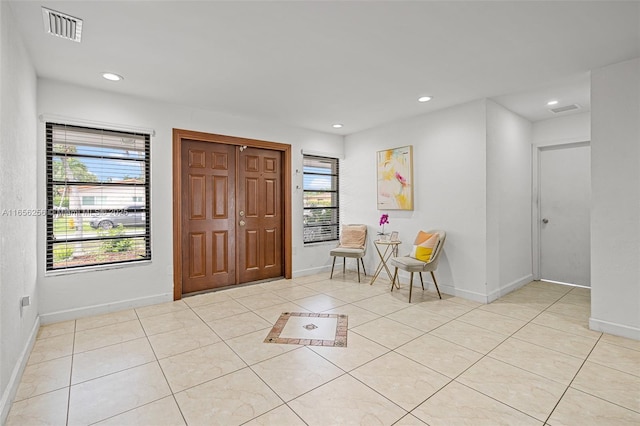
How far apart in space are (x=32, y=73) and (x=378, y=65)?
10.3 ft

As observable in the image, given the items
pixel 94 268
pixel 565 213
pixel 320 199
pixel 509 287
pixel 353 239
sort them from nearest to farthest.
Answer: pixel 94 268 < pixel 509 287 < pixel 565 213 < pixel 353 239 < pixel 320 199

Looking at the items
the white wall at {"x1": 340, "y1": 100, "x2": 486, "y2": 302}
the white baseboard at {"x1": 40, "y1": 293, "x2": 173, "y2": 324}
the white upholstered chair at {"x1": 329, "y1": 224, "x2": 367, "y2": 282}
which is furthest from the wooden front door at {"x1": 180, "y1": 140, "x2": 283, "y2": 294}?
the white wall at {"x1": 340, "y1": 100, "x2": 486, "y2": 302}

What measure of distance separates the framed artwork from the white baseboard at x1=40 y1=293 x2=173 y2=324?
3337 millimetres

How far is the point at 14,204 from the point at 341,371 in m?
2.58

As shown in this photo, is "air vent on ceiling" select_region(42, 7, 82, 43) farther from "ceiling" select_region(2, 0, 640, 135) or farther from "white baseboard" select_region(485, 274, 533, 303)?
"white baseboard" select_region(485, 274, 533, 303)

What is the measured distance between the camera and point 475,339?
2.80 metres

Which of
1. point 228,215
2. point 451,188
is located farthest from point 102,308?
point 451,188

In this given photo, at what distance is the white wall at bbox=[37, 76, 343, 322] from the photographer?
3.18 m

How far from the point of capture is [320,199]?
5.56 metres

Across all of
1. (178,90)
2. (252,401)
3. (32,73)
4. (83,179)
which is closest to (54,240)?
(83,179)

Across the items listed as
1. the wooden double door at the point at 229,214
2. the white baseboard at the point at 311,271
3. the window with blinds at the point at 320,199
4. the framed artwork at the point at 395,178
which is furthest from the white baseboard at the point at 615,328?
the wooden double door at the point at 229,214

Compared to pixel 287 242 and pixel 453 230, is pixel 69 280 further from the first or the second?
pixel 453 230

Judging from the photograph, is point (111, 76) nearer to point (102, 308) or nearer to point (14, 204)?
point (14, 204)

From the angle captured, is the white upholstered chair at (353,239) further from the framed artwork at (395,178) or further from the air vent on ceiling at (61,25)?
the air vent on ceiling at (61,25)
